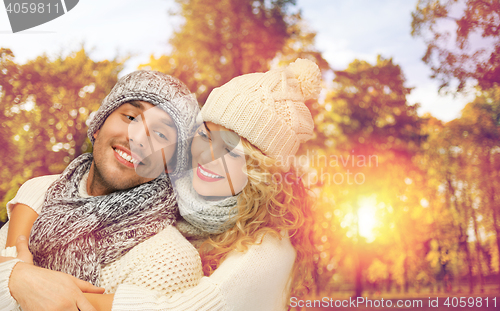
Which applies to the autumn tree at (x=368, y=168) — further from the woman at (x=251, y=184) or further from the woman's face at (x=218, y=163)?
the woman's face at (x=218, y=163)

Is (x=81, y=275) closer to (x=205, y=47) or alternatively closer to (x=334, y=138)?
(x=205, y=47)

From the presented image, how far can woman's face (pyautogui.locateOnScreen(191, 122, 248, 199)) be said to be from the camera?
6.02ft

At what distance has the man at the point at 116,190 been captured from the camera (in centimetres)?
177

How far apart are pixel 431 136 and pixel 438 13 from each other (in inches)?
44.6

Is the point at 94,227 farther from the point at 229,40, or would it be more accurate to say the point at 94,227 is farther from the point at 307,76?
the point at 229,40

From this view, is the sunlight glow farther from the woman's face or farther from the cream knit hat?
the woman's face

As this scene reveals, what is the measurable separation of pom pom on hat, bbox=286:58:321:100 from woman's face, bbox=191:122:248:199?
1.89 ft

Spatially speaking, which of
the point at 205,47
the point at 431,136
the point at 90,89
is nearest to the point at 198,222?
the point at 90,89

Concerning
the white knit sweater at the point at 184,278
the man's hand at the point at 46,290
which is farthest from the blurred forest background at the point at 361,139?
the man's hand at the point at 46,290

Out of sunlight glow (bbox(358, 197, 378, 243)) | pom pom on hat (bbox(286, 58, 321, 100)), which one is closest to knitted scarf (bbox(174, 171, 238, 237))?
pom pom on hat (bbox(286, 58, 321, 100))

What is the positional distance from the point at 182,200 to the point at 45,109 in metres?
1.62

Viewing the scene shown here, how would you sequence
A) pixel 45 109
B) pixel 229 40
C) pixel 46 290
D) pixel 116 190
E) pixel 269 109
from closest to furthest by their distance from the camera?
pixel 46 290 → pixel 269 109 → pixel 116 190 → pixel 45 109 → pixel 229 40

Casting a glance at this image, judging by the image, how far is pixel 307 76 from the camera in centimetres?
196
